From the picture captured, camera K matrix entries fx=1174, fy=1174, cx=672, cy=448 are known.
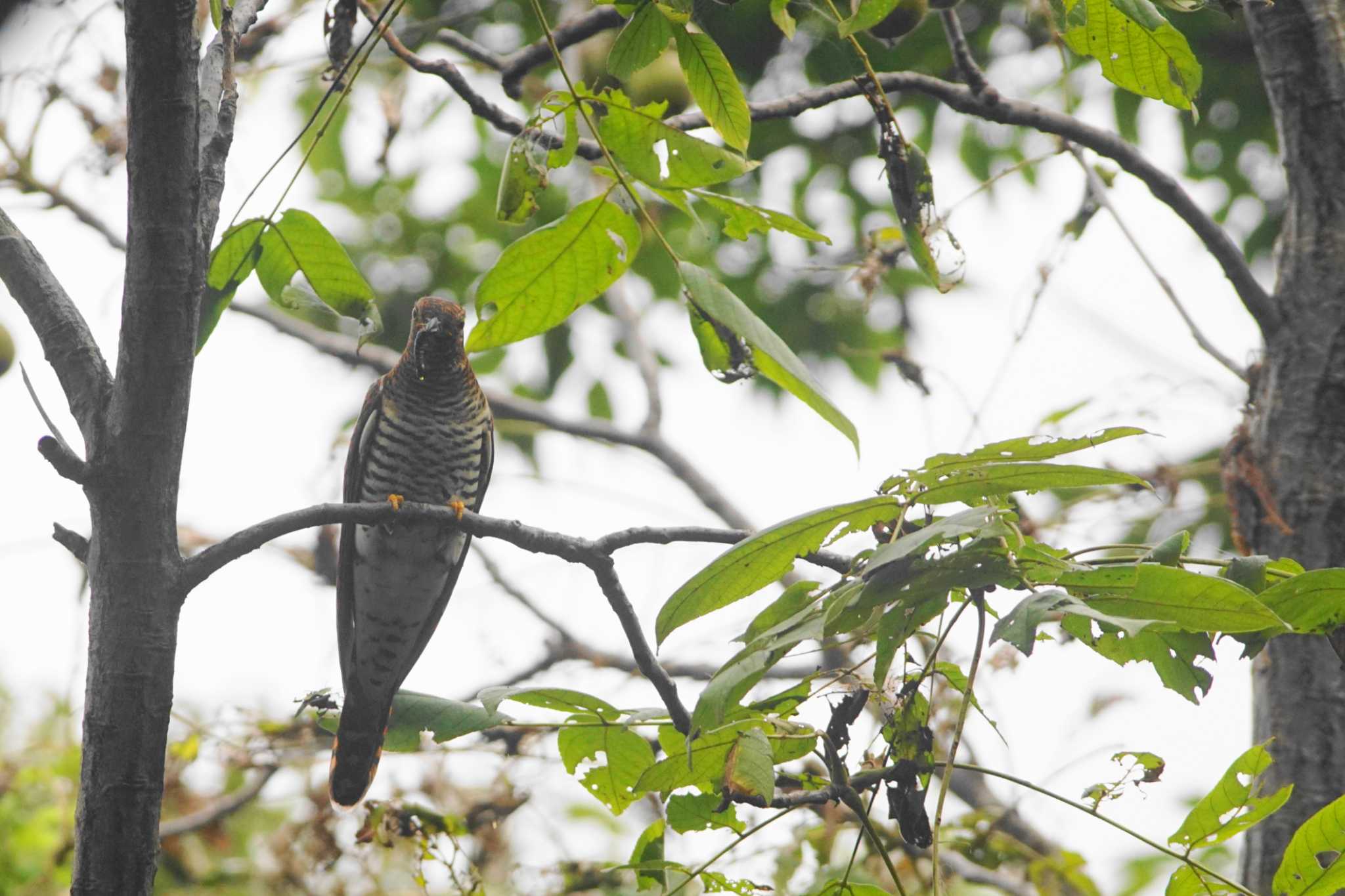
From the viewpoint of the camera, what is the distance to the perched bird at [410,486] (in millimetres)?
3887

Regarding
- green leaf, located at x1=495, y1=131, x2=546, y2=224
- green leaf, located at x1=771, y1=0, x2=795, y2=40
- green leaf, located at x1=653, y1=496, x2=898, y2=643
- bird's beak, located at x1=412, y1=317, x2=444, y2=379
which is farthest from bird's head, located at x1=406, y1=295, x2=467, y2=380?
green leaf, located at x1=653, y1=496, x2=898, y2=643

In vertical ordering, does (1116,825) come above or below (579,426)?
below

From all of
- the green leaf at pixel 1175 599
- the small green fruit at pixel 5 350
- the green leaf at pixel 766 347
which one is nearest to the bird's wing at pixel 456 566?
the small green fruit at pixel 5 350

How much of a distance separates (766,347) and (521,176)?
578mm

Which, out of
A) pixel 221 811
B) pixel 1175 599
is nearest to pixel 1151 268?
pixel 1175 599

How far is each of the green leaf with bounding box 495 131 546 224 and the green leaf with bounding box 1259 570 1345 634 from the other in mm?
1063

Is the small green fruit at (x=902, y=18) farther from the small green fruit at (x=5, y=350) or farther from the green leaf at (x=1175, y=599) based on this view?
the small green fruit at (x=5, y=350)

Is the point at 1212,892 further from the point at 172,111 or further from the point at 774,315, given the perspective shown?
the point at 774,315

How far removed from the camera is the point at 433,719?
1571mm

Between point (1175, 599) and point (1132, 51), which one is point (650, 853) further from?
point (1132, 51)

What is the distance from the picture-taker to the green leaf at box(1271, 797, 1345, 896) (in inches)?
55.1

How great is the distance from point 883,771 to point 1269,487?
4.02ft

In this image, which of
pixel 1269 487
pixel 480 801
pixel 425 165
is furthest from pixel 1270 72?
pixel 425 165

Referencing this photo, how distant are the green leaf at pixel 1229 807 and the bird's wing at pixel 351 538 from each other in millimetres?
2919
